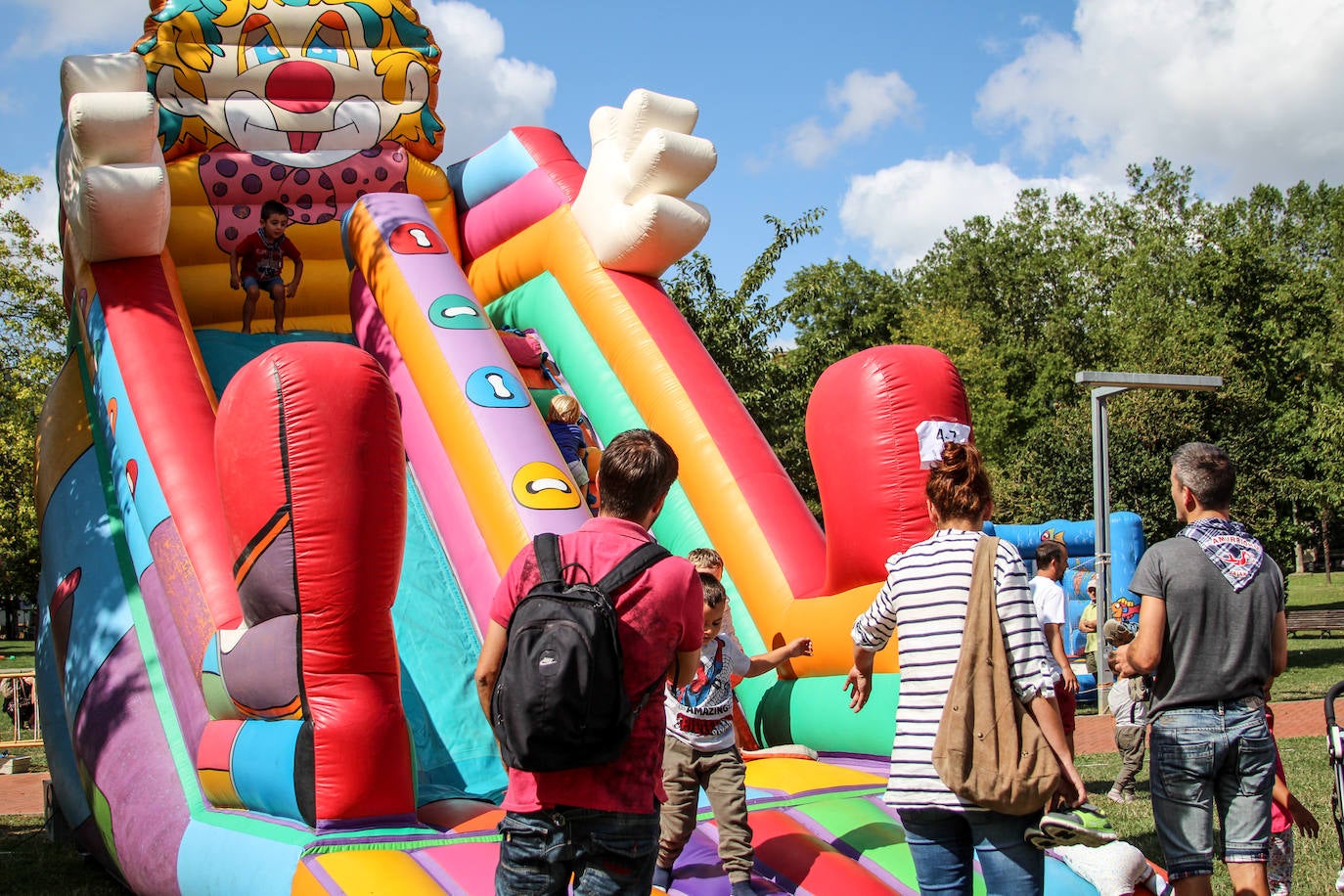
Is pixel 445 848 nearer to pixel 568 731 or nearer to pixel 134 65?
pixel 568 731

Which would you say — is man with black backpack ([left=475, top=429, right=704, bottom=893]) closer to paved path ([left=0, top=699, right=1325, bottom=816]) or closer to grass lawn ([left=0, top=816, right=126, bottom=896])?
grass lawn ([left=0, top=816, right=126, bottom=896])

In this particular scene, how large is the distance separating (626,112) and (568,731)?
4.37 meters

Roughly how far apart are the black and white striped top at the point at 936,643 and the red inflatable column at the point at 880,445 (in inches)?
74.4

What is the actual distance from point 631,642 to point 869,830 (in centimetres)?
167

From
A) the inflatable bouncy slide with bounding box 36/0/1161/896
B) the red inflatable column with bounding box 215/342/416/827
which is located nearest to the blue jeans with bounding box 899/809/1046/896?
the inflatable bouncy slide with bounding box 36/0/1161/896

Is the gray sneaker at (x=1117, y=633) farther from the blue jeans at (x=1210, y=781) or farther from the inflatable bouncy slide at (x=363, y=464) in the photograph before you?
the inflatable bouncy slide at (x=363, y=464)

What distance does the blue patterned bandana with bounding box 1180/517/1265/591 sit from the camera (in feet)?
9.70

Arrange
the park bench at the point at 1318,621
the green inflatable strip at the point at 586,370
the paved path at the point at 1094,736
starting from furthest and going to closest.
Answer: the park bench at the point at 1318,621 → the paved path at the point at 1094,736 → the green inflatable strip at the point at 586,370

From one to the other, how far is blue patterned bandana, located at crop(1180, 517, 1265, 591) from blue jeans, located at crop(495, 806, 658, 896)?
159 centimetres

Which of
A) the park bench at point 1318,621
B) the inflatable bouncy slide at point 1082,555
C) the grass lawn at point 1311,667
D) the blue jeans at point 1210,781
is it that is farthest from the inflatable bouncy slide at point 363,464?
the park bench at point 1318,621

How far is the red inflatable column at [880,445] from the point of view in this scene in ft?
14.4

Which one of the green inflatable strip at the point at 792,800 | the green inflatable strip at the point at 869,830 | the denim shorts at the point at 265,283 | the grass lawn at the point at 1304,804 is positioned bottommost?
the grass lawn at the point at 1304,804

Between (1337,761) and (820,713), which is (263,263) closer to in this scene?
(820,713)

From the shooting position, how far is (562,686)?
2.12 m
